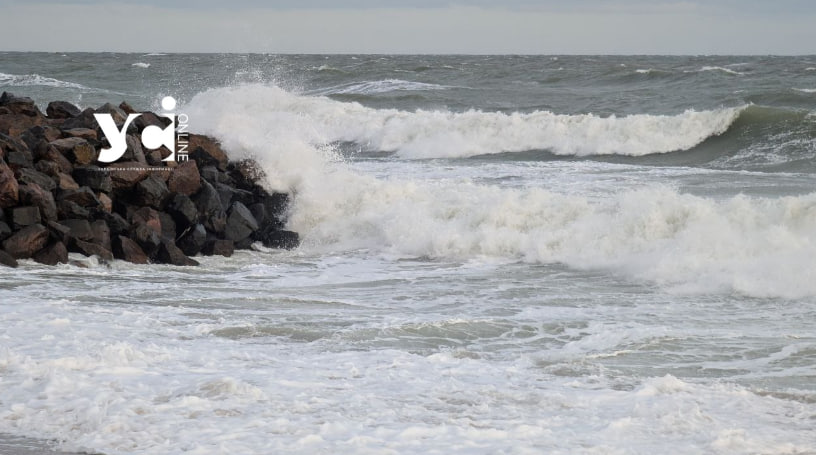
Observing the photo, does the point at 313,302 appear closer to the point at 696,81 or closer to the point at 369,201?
the point at 369,201

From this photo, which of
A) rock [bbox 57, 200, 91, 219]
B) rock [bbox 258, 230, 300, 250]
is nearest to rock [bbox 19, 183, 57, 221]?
rock [bbox 57, 200, 91, 219]

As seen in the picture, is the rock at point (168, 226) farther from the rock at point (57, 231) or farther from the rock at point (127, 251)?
the rock at point (57, 231)

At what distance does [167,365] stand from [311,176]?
767 centimetres

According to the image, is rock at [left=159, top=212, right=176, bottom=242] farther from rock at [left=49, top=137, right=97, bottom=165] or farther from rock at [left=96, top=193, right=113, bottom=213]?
rock at [left=49, top=137, right=97, bottom=165]

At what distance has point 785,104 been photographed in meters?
26.0

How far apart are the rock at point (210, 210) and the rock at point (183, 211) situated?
19cm

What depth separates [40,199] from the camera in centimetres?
985

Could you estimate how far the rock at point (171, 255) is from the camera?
1041 centimetres

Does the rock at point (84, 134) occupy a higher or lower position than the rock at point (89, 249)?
higher

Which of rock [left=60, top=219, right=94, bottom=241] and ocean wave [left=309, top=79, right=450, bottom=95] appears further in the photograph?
ocean wave [left=309, top=79, right=450, bottom=95]

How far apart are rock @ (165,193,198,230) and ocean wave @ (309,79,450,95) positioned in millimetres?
24013

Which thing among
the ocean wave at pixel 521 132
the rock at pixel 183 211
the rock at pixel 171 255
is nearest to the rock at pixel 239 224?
the rock at pixel 183 211

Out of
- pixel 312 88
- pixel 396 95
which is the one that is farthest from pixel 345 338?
pixel 312 88

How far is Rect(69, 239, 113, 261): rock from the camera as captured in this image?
999 centimetres
